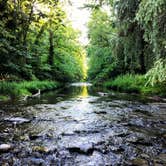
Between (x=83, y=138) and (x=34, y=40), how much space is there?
1981 centimetres

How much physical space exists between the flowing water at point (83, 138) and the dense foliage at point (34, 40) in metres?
5.49

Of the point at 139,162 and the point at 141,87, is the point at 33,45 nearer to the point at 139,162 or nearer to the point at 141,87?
the point at 141,87

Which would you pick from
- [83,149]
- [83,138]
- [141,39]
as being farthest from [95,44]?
[83,149]

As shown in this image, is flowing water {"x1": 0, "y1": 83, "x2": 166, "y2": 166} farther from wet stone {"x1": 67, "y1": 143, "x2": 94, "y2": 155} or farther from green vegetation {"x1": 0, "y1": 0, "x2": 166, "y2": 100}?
green vegetation {"x1": 0, "y1": 0, "x2": 166, "y2": 100}

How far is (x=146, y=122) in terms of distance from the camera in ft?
20.4

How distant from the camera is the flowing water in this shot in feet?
12.4

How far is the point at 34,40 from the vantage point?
77.0 ft

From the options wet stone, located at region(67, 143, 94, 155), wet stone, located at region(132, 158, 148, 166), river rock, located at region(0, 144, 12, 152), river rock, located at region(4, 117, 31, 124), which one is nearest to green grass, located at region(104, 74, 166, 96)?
river rock, located at region(4, 117, 31, 124)

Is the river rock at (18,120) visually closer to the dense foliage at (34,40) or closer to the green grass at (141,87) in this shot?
the dense foliage at (34,40)

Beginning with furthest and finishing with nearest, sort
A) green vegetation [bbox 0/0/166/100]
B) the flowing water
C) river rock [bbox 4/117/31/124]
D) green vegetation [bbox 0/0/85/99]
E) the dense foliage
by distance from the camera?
the dense foliage, green vegetation [bbox 0/0/85/99], green vegetation [bbox 0/0/166/100], river rock [bbox 4/117/31/124], the flowing water

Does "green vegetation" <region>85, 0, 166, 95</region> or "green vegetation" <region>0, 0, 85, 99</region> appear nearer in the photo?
"green vegetation" <region>85, 0, 166, 95</region>

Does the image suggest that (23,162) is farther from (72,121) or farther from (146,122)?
(146,122)

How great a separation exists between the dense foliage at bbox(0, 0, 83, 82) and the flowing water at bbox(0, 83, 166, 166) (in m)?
5.49

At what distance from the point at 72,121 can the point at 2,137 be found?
2.03 metres
